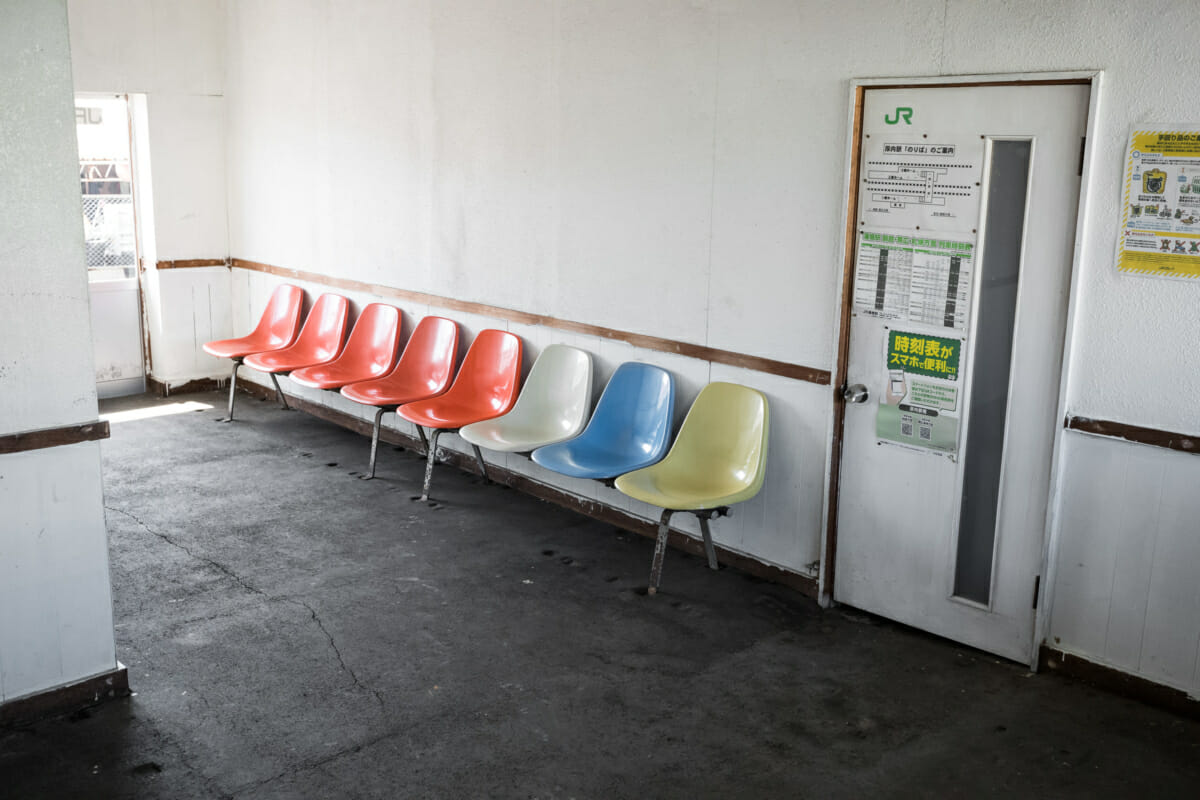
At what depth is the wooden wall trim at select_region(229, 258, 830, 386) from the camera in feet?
15.9

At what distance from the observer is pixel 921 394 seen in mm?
4383

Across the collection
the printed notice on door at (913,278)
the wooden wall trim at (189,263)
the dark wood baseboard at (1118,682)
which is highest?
the printed notice on door at (913,278)

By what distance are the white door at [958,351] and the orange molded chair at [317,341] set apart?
4021 mm

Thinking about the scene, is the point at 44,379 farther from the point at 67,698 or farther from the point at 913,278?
the point at 913,278

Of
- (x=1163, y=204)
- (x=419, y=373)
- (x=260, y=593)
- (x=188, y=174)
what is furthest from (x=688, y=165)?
(x=188, y=174)

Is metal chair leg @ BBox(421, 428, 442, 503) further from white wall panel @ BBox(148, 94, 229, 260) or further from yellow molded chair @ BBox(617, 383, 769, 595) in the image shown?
white wall panel @ BBox(148, 94, 229, 260)

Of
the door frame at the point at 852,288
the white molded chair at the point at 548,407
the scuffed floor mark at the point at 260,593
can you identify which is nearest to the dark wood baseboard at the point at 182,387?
the scuffed floor mark at the point at 260,593

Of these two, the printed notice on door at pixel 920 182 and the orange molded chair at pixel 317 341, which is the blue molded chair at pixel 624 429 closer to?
the printed notice on door at pixel 920 182

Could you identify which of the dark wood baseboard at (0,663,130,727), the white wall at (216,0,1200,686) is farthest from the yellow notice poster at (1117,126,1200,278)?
the dark wood baseboard at (0,663,130,727)

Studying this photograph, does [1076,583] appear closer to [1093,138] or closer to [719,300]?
[1093,138]

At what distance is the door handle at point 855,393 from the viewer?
14.9 feet

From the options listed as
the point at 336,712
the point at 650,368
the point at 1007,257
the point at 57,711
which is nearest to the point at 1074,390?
the point at 1007,257

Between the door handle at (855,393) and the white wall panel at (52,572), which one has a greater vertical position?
the door handle at (855,393)

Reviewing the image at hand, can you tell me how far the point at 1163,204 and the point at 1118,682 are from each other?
171cm
